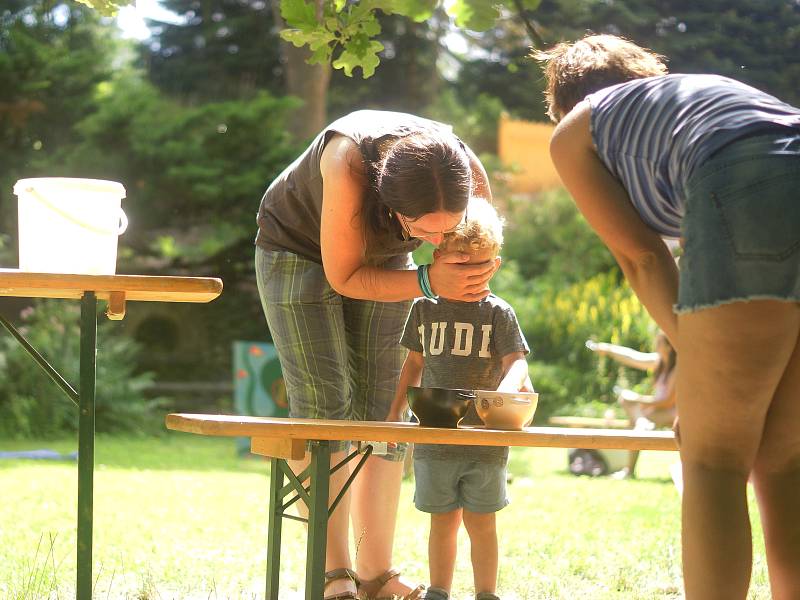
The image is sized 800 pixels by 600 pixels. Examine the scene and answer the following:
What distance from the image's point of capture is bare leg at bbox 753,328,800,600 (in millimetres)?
1832

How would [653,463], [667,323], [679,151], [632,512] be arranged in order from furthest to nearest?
Result: [653,463] → [632,512] → [667,323] → [679,151]

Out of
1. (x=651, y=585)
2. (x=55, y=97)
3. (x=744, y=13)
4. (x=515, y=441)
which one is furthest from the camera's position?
(x=55, y=97)

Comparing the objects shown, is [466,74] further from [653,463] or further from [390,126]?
[390,126]

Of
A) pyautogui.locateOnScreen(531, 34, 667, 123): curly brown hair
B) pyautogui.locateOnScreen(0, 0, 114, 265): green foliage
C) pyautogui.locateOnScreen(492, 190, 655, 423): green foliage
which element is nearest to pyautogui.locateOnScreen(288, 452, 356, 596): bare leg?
pyautogui.locateOnScreen(531, 34, 667, 123): curly brown hair

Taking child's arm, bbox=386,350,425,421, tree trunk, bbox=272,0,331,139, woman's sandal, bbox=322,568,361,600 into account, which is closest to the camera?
woman's sandal, bbox=322,568,361,600

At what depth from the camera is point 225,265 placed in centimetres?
1152

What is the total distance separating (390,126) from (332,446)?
88cm

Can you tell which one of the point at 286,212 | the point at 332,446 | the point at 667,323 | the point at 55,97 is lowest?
the point at 332,446

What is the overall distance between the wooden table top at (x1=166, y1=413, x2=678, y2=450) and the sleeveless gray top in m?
0.65

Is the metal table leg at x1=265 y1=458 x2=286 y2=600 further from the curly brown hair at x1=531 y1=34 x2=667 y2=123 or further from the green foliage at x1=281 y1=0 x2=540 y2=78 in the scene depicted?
the curly brown hair at x1=531 y1=34 x2=667 y2=123

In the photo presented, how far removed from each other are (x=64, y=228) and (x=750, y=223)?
170 centimetres

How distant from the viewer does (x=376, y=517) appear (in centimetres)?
299

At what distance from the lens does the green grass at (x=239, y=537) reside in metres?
3.30

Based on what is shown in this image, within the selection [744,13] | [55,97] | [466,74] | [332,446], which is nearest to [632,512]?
[332,446]
